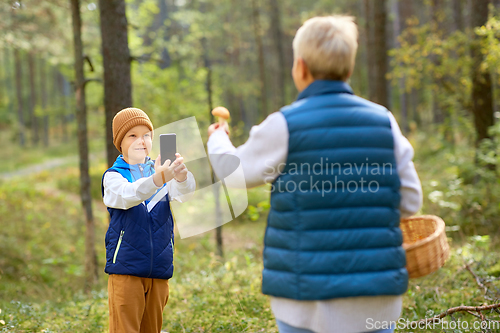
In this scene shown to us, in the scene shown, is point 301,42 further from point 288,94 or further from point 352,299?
point 288,94

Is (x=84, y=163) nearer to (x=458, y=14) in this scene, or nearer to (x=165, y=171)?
(x=165, y=171)

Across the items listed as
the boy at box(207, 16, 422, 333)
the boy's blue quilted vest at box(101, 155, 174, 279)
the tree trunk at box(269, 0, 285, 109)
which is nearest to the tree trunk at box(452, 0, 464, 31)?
the tree trunk at box(269, 0, 285, 109)

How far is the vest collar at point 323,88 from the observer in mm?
1864

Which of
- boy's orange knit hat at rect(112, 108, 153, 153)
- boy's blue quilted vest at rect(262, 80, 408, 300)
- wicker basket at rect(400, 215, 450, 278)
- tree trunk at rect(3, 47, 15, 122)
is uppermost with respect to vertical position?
tree trunk at rect(3, 47, 15, 122)

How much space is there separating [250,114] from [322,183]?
127 feet

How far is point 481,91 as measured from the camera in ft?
26.8

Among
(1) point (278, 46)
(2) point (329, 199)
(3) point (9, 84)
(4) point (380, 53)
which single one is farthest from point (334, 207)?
(3) point (9, 84)

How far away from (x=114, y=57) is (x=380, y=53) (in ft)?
20.6

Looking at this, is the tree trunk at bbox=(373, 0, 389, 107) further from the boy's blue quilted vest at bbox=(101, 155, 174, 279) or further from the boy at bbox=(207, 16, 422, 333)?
the boy at bbox=(207, 16, 422, 333)

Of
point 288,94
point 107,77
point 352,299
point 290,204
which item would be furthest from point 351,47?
point 288,94

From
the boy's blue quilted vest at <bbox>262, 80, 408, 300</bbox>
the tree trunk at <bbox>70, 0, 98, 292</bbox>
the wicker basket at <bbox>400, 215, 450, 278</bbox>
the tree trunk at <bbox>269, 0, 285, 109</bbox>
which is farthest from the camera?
the tree trunk at <bbox>269, 0, 285, 109</bbox>

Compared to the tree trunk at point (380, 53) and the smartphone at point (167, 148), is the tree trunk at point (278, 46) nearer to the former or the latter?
the tree trunk at point (380, 53)

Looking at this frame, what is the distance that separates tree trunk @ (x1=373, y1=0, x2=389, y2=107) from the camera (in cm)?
905

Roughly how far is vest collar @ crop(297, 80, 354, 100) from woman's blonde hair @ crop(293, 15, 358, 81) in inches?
1.5
